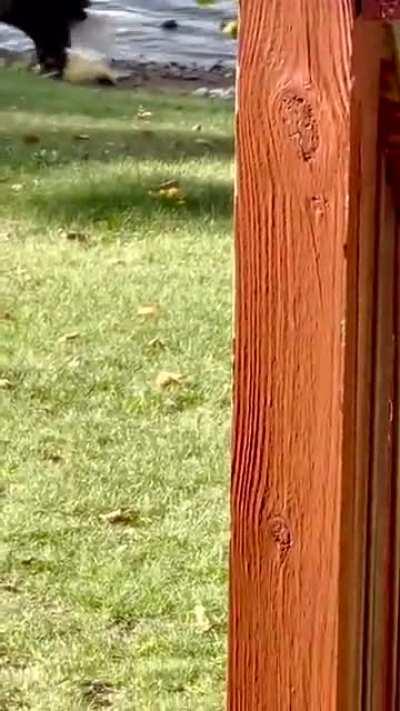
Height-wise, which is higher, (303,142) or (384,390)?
(303,142)

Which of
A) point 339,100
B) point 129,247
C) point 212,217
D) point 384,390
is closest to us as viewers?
point 339,100

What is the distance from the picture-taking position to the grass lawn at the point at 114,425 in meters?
3.88

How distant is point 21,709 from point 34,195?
5108 mm

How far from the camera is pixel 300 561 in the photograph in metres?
1.85

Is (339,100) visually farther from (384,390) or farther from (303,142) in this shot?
(384,390)

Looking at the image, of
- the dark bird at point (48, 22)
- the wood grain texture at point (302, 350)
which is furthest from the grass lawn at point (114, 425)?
the dark bird at point (48, 22)

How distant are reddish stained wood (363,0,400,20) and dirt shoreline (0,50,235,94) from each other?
11070mm

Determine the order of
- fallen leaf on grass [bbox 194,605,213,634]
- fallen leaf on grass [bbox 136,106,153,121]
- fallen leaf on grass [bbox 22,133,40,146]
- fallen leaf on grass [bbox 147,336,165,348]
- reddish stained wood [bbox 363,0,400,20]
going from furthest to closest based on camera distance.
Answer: fallen leaf on grass [bbox 136,106,153,121]
fallen leaf on grass [bbox 22,133,40,146]
fallen leaf on grass [bbox 147,336,165,348]
fallen leaf on grass [bbox 194,605,213,634]
reddish stained wood [bbox 363,0,400,20]

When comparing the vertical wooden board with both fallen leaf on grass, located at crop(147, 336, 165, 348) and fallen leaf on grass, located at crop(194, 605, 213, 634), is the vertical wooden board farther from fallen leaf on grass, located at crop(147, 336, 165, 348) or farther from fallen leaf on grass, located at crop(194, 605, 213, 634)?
fallen leaf on grass, located at crop(147, 336, 165, 348)

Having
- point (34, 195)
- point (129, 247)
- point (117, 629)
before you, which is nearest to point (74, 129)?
point (34, 195)

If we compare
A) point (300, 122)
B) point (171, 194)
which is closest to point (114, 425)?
point (171, 194)

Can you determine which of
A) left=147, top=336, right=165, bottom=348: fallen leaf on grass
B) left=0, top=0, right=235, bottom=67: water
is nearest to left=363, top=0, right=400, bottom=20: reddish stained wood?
left=147, top=336, right=165, bottom=348: fallen leaf on grass

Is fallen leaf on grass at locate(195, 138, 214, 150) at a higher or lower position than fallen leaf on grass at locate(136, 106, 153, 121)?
lower

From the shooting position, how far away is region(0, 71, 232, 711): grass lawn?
3875mm
